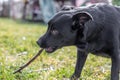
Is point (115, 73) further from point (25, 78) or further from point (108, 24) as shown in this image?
point (25, 78)

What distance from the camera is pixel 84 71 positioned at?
6.11 metres

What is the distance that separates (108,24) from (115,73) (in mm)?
616

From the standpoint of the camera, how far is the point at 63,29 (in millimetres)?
4531

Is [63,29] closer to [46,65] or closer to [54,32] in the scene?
[54,32]

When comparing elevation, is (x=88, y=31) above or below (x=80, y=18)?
below

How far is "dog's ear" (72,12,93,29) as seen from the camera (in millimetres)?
4480

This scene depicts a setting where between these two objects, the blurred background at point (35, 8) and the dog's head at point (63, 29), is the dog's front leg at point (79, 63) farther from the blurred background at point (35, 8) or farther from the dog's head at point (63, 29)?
the blurred background at point (35, 8)

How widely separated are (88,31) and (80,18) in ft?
0.59

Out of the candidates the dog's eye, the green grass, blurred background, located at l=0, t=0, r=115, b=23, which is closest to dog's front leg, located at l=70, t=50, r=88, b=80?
the green grass

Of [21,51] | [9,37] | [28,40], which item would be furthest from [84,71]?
[9,37]

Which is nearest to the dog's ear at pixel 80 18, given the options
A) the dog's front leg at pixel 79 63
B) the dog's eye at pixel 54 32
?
the dog's eye at pixel 54 32

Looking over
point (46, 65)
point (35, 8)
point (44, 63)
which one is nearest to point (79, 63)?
point (46, 65)

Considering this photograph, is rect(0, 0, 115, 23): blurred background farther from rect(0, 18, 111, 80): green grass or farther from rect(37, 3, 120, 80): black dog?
rect(37, 3, 120, 80): black dog

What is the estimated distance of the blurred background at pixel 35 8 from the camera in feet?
44.2
